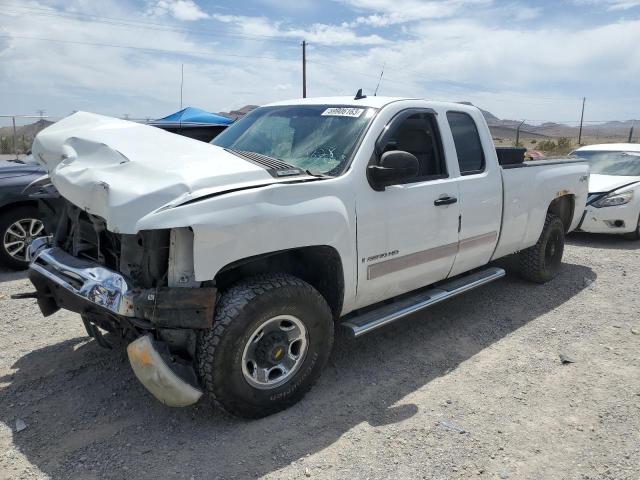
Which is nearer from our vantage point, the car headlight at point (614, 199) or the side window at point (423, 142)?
the side window at point (423, 142)

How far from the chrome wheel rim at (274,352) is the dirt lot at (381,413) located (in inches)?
10.2

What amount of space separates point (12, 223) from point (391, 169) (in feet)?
15.8

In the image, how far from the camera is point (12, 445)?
10.2 ft

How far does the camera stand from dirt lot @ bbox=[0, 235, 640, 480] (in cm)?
297

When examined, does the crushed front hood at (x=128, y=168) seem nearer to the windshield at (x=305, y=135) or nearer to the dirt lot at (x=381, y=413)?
the windshield at (x=305, y=135)

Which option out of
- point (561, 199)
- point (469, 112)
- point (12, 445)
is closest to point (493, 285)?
point (561, 199)

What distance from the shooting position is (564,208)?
6.46 m

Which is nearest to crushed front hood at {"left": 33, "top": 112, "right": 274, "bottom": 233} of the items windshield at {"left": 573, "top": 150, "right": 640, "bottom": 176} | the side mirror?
the side mirror

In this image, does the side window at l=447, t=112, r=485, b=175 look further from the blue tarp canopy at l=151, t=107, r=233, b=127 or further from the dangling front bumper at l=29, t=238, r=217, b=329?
the blue tarp canopy at l=151, t=107, r=233, b=127

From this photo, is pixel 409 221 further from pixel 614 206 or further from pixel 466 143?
pixel 614 206

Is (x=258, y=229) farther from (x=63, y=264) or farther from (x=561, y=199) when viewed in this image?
(x=561, y=199)

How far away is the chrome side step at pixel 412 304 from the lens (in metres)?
3.82

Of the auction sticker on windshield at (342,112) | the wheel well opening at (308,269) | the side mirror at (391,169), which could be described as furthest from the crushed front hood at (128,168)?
the auction sticker on windshield at (342,112)

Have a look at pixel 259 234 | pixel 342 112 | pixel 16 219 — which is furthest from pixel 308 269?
pixel 16 219
